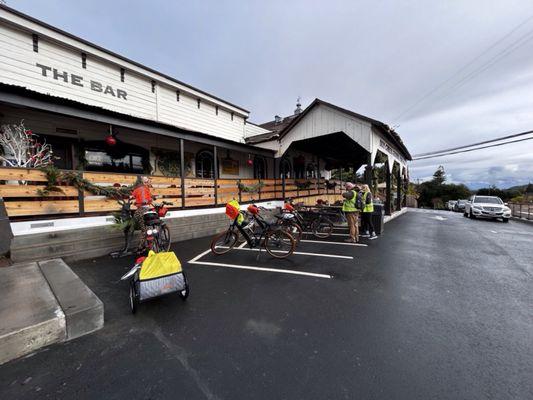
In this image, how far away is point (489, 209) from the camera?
1331cm

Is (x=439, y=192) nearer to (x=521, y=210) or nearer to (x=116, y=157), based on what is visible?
(x=521, y=210)

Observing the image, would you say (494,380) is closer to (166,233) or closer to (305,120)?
A: (166,233)

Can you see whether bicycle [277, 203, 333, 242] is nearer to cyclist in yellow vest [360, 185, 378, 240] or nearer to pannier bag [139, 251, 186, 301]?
cyclist in yellow vest [360, 185, 378, 240]

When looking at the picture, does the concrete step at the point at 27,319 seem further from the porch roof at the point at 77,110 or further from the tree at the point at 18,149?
the porch roof at the point at 77,110

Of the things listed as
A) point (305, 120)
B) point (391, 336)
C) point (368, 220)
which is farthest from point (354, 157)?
point (391, 336)

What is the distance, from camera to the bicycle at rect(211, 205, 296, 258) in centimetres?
534

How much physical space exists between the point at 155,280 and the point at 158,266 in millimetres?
197

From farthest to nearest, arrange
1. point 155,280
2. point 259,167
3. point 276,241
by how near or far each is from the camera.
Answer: point 259,167 < point 276,241 < point 155,280

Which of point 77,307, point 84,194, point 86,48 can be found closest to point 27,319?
point 77,307

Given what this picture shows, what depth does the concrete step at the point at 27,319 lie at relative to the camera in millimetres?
2154

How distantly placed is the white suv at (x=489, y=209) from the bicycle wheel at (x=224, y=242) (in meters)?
16.5

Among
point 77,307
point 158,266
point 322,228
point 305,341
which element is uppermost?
point 158,266

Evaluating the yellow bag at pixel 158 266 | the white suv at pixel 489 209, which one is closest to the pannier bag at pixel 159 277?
the yellow bag at pixel 158 266

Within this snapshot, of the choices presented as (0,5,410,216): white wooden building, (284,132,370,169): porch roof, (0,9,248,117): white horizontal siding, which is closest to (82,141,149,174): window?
(0,5,410,216): white wooden building
